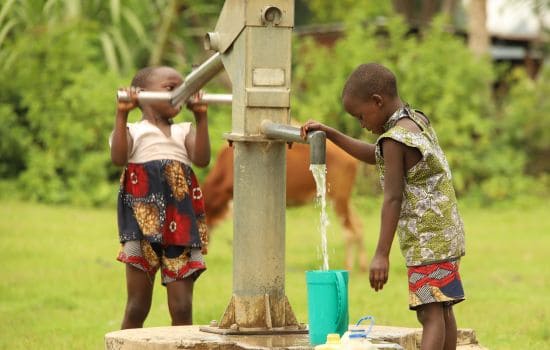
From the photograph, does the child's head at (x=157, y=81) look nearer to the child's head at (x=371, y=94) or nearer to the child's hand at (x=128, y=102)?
the child's hand at (x=128, y=102)

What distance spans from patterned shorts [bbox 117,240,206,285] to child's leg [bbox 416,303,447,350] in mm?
1310

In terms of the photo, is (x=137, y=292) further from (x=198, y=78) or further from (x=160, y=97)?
(x=198, y=78)

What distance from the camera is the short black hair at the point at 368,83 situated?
175 inches

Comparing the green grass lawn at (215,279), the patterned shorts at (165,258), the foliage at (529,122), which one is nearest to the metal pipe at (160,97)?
the patterned shorts at (165,258)

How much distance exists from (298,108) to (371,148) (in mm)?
11378

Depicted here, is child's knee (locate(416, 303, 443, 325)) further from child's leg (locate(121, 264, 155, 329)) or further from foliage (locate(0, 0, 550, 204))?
foliage (locate(0, 0, 550, 204))

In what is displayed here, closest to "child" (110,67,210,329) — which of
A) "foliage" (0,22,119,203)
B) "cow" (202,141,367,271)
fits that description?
"cow" (202,141,367,271)

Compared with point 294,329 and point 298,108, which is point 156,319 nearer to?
point 294,329

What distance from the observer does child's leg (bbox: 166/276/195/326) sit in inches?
213

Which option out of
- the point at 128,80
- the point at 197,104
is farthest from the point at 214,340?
the point at 128,80

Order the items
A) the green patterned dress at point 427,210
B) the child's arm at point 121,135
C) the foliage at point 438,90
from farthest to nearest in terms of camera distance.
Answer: the foliage at point 438,90, the child's arm at point 121,135, the green patterned dress at point 427,210

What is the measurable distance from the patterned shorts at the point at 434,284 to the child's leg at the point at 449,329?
120 millimetres

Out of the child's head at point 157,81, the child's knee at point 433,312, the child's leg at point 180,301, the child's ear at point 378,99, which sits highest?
the child's head at point 157,81

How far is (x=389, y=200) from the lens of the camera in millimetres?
4328
